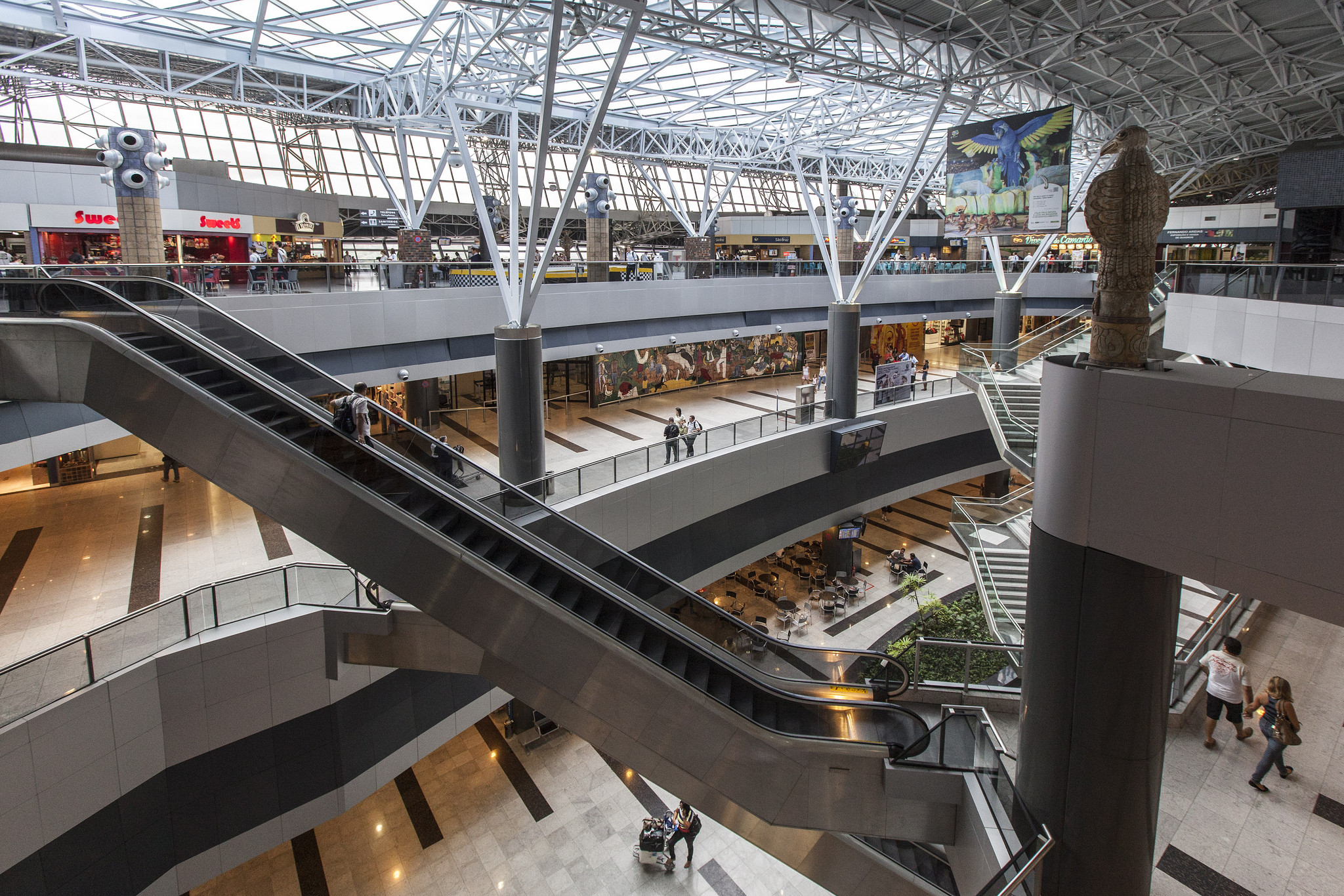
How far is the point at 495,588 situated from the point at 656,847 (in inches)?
226

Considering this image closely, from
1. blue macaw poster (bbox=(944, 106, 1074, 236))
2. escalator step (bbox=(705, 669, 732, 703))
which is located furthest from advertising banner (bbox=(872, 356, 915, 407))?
escalator step (bbox=(705, 669, 732, 703))

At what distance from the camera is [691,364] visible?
32094 mm

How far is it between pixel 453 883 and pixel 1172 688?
11.0 m

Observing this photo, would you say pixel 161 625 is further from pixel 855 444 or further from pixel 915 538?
pixel 915 538

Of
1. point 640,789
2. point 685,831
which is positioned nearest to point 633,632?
point 685,831

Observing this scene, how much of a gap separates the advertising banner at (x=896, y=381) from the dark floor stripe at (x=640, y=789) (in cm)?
1506

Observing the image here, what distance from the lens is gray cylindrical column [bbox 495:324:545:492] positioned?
51.1 feet

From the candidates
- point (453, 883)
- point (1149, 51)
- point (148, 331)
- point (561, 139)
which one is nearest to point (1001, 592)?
point (453, 883)

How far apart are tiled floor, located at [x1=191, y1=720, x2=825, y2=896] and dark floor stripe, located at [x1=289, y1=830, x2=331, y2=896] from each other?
0.25 ft

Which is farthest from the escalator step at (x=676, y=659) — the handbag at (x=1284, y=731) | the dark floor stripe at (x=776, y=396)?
the dark floor stripe at (x=776, y=396)

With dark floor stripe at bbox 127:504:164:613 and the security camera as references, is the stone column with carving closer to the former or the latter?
the security camera

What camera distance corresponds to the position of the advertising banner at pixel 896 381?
84.3 feet

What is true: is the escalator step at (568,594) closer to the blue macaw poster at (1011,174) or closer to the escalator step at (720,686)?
the escalator step at (720,686)

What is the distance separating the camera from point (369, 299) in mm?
18125
